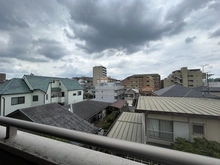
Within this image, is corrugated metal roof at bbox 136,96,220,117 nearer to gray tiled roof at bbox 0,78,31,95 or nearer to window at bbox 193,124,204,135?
window at bbox 193,124,204,135

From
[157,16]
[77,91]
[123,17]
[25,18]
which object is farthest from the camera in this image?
[77,91]

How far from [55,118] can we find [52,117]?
0.58 ft

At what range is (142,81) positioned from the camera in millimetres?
39062

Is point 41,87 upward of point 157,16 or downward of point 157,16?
downward

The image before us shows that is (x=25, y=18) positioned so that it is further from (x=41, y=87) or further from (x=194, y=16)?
(x=41, y=87)

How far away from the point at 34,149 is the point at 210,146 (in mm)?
4043

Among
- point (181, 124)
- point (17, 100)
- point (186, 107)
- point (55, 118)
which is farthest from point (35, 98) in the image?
point (186, 107)

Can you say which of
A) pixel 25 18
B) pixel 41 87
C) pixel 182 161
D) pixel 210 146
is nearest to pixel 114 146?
pixel 182 161

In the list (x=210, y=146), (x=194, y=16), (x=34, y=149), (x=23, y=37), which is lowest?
(x=210, y=146)

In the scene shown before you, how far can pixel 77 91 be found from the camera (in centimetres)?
1833

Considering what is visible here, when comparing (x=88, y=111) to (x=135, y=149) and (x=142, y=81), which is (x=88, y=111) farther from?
(x=142, y=81)

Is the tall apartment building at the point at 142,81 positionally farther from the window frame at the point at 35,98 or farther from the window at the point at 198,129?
the window at the point at 198,129

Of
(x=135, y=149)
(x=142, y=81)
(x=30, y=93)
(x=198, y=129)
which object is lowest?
(x=198, y=129)

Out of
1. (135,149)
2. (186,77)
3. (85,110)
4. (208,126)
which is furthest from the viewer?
(186,77)
